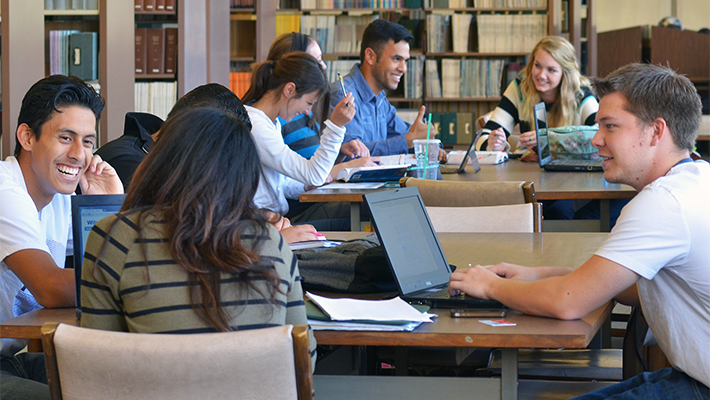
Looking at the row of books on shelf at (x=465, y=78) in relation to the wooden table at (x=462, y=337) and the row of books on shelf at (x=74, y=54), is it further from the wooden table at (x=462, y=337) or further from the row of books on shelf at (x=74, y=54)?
the wooden table at (x=462, y=337)

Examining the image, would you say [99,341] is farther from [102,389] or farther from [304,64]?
[304,64]

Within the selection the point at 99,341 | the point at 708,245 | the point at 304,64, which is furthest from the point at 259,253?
the point at 304,64

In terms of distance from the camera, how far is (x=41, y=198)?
1.65 m

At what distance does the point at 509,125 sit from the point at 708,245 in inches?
123

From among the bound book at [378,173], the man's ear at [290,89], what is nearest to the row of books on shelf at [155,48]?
the man's ear at [290,89]

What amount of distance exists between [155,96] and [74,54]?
0.61 metres

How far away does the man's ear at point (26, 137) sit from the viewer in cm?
165

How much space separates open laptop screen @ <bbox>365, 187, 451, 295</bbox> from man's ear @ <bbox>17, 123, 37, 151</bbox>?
828 mm

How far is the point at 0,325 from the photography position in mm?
1213

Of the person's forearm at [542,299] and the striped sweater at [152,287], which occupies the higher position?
the striped sweater at [152,287]

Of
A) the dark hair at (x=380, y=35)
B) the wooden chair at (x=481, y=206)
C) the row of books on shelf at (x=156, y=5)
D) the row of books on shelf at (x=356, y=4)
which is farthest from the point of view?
the row of books on shelf at (x=356, y=4)

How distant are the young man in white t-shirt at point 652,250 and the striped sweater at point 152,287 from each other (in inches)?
16.3

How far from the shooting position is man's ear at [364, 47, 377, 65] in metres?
4.10

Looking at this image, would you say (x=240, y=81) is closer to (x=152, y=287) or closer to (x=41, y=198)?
(x=41, y=198)
